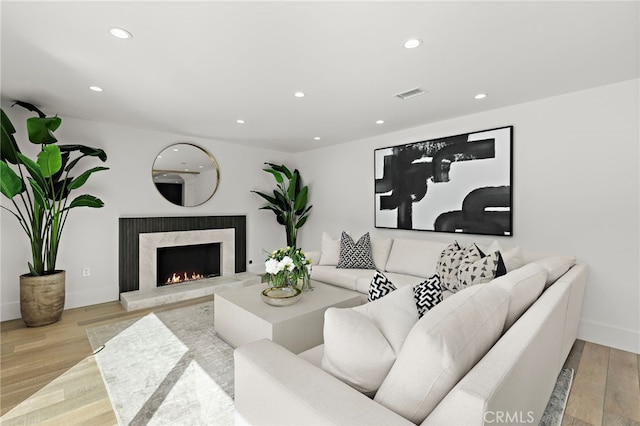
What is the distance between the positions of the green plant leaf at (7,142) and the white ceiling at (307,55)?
28 cm

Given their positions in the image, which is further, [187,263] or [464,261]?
[187,263]

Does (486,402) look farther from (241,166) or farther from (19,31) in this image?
(241,166)

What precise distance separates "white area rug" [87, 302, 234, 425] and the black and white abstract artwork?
2793 millimetres

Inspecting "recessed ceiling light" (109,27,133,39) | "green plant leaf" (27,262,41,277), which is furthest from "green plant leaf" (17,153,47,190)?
"recessed ceiling light" (109,27,133,39)

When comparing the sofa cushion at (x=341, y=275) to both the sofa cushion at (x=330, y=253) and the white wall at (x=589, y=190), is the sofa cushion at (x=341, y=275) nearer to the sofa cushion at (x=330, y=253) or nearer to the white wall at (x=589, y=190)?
the sofa cushion at (x=330, y=253)

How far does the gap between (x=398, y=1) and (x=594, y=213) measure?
2.67m

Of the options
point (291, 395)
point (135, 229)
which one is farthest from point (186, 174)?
point (291, 395)

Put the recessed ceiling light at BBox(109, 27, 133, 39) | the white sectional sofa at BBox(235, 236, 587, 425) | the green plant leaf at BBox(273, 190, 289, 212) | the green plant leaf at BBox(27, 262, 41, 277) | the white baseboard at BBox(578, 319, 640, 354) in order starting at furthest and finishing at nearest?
1. the green plant leaf at BBox(273, 190, 289, 212)
2. the green plant leaf at BBox(27, 262, 41, 277)
3. the white baseboard at BBox(578, 319, 640, 354)
4. the recessed ceiling light at BBox(109, 27, 133, 39)
5. the white sectional sofa at BBox(235, 236, 587, 425)

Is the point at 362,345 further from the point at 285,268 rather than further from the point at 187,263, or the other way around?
the point at 187,263

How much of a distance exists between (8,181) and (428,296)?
3.74 meters

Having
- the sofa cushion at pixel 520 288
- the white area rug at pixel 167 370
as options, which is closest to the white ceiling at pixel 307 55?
the sofa cushion at pixel 520 288

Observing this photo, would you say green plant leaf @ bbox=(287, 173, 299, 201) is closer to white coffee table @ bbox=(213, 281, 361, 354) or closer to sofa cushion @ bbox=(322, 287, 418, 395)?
white coffee table @ bbox=(213, 281, 361, 354)

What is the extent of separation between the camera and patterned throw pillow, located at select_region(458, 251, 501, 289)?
230cm

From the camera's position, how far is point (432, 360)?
2.86ft
